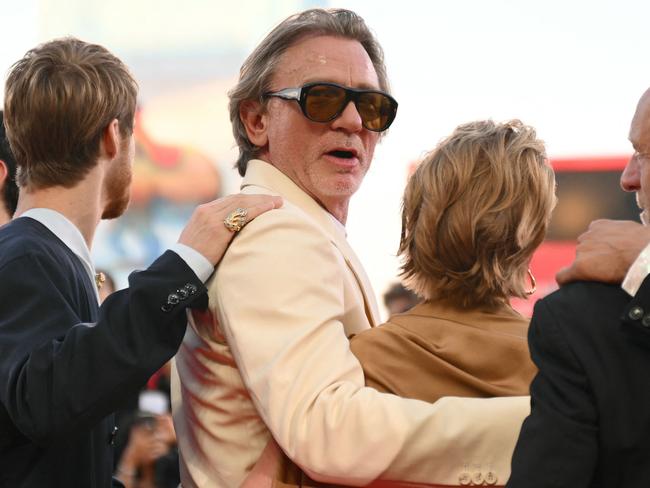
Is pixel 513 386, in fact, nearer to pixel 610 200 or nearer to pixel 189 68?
pixel 610 200

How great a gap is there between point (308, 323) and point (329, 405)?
0.58 ft

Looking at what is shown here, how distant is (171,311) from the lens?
215 centimetres

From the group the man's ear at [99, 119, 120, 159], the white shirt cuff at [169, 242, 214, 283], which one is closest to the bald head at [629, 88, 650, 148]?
the white shirt cuff at [169, 242, 214, 283]

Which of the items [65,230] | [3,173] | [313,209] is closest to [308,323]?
[313,209]

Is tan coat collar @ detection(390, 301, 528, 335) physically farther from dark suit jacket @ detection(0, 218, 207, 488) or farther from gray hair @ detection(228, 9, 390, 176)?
gray hair @ detection(228, 9, 390, 176)

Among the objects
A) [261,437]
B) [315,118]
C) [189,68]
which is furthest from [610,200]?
[261,437]

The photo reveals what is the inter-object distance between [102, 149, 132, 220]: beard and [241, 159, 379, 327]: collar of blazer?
315 millimetres

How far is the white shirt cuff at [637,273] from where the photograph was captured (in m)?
1.63

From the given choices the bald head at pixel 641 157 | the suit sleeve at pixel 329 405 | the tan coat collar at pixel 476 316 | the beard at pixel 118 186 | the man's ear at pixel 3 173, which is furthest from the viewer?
the man's ear at pixel 3 173

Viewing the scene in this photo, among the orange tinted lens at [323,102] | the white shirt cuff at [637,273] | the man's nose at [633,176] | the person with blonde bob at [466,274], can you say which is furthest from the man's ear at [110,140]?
the white shirt cuff at [637,273]

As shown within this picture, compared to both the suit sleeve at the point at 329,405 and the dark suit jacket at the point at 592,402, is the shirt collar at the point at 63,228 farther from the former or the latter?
the dark suit jacket at the point at 592,402

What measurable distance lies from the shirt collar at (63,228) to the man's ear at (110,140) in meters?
0.20

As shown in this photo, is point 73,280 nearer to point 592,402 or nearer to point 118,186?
point 118,186

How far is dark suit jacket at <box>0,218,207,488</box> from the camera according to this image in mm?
2129
